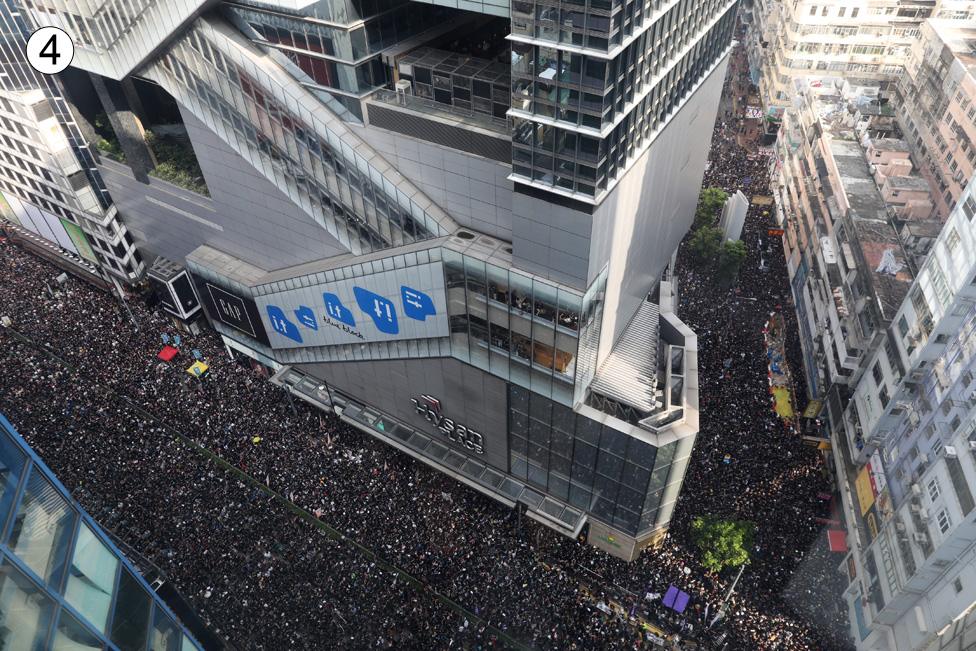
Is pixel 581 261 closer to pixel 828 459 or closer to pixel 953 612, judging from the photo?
pixel 953 612

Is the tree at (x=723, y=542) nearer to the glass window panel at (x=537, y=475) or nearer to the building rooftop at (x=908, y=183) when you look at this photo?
the glass window panel at (x=537, y=475)

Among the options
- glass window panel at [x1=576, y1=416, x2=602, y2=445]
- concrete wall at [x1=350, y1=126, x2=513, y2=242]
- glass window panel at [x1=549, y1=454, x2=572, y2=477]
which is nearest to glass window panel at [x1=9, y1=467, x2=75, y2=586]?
concrete wall at [x1=350, y1=126, x2=513, y2=242]

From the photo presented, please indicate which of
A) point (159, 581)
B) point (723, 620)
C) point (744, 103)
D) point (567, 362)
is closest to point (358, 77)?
point (567, 362)

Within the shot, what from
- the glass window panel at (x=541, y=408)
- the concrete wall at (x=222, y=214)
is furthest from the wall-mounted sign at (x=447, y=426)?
the concrete wall at (x=222, y=214)

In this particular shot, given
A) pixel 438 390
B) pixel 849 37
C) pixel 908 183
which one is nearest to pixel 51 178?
pixel 438 390

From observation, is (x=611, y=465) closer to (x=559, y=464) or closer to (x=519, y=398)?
(x=559, y=464)
